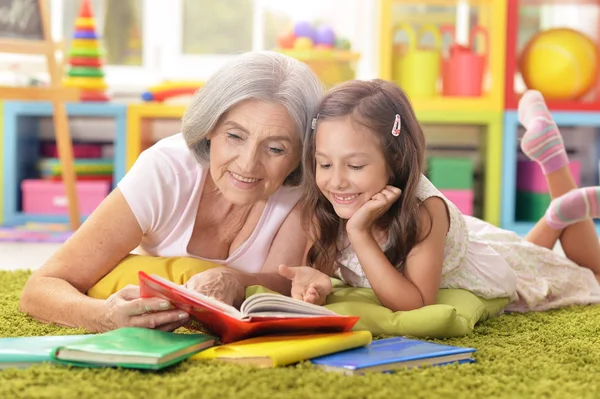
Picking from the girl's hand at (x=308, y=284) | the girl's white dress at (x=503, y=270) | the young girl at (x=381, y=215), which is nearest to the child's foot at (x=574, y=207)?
the girl's white dress at (x=503, y=270)

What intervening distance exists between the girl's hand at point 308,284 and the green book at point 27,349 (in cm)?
41

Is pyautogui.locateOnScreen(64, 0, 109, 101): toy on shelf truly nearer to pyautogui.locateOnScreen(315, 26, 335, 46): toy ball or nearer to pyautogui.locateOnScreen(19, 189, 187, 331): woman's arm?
pyautogui.locateOnScreen(315, 26, 335, 46): toy ball

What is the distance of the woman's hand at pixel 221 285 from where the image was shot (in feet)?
5.01

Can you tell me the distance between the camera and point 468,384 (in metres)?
1.20

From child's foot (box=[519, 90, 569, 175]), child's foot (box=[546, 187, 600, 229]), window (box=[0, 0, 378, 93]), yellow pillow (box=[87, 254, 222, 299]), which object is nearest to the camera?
yellow pillow (box=[87, 254, 222, 299])

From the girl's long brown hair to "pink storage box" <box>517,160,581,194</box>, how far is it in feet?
7.05

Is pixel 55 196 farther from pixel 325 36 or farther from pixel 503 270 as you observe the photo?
pixel 503 270

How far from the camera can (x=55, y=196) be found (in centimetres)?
379

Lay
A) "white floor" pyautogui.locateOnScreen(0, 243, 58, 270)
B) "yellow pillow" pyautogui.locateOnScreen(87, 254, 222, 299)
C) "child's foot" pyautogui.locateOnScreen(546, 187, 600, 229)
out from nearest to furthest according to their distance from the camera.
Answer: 1. "yellow pillow" pyautogui.locateOnScreen(87, 254, 222, 299)
2. "child's foot" pyautogui.locateOnScreen(546, 187, 600, 229)
3. "white floor" pyautogui.locateOnScreen(0, 243, 58, 270)

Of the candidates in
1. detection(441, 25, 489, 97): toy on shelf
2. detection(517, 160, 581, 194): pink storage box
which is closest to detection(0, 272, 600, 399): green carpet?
detection(517, 160, 581, 194): pink storage box

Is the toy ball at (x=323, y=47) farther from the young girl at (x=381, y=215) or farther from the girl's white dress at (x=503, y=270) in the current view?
the young girl at (x=381, y=215)

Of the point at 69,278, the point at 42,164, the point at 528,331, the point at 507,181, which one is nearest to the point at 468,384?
the point at 528,331

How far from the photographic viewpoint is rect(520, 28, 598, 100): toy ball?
3645 millimetres

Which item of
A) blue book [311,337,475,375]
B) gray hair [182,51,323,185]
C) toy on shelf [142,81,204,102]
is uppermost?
gray hair [182,51,323,185]
